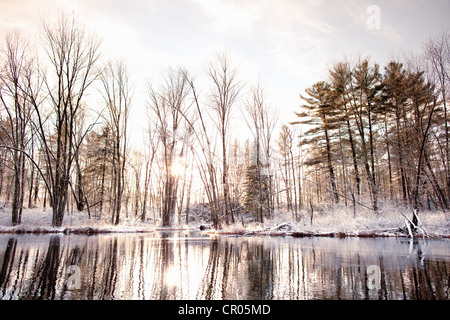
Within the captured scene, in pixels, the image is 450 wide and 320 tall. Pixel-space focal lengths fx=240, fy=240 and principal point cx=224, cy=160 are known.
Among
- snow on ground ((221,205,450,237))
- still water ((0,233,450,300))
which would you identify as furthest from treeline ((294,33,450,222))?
still water ((0,233,450,300))

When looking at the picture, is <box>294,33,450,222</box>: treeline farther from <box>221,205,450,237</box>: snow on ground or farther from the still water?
the still water

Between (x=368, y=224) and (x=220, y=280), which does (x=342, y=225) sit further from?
(x=220, y=280)

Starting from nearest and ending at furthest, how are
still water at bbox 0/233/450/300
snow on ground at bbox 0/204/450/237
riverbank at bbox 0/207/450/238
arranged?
still water at bbox 0/233/450/300, riverbank at bbox 0/207/450/238, snow on ground at bbox 0/204/450/237

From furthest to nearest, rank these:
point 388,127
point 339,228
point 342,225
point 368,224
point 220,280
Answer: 1. point 388,127
2. point 342,225
3. point 339,228
4. point 368,224
5. point 220,280

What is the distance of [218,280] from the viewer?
11.9 feet

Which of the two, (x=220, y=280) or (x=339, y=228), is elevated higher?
(x=220, y=280)

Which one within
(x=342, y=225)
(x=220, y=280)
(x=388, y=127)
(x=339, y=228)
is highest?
(x=388, y=127)

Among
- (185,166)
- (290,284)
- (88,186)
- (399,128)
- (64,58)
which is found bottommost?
(290,284)

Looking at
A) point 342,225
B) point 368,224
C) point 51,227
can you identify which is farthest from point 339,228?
point 51,227

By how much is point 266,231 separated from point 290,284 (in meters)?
12.3

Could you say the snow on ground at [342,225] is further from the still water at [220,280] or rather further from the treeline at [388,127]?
the still water at [220,280]

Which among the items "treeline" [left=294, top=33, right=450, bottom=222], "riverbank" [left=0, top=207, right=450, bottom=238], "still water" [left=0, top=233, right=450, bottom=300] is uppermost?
"treeline" [left=294, top=33, right=450, bottom=222]
